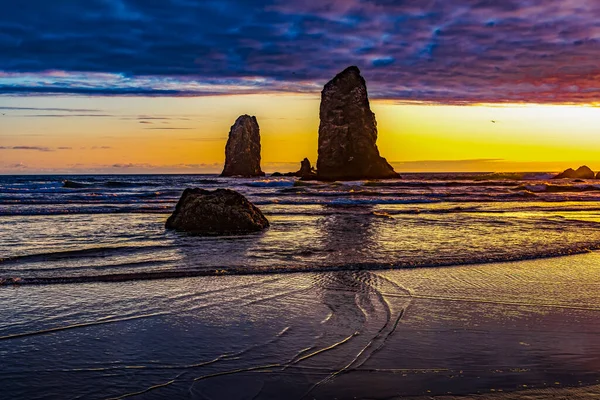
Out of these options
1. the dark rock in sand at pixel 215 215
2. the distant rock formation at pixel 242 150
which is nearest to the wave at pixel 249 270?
the dark rock in sand at pixel 215 215

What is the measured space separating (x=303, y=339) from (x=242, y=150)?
114189 millimetres

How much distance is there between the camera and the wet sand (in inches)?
→ 135

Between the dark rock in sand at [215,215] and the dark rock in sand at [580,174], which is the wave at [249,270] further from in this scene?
the dark rock in sand at [580,174]

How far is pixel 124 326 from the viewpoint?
4699mm

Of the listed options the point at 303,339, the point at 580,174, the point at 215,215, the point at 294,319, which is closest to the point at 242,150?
the point at 580,174

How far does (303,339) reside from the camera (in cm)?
438

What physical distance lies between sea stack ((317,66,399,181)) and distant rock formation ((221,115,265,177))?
38786mm

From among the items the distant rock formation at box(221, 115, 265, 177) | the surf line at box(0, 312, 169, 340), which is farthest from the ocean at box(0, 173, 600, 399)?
the distant rock formation at box(221, 115, 265, 177)

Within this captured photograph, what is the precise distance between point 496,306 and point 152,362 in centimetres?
359

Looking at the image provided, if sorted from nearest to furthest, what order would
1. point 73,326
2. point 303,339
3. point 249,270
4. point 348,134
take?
point 303,339 < point 73,326 < point 249,270 < point 348,134

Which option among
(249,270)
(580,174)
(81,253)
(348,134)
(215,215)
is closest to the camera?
(249,270)

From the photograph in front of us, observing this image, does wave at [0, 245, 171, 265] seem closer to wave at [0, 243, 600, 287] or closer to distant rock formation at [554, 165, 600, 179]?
wave at [0, 243, 600, 287]

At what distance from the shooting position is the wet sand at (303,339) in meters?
3.42

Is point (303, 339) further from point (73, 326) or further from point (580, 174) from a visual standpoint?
point (580, 174)
